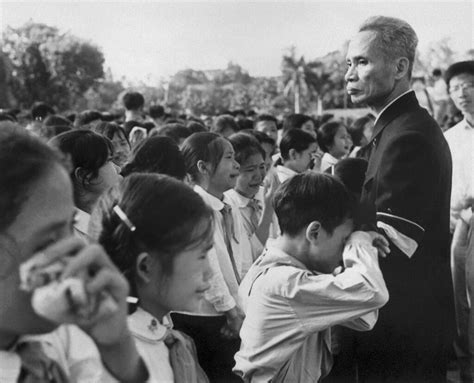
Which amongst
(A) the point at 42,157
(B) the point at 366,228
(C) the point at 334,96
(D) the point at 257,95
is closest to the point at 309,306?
(B) the point at 366,228

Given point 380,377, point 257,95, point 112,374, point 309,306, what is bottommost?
point 257,95

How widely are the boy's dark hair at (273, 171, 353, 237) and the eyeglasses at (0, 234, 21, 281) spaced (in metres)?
1.28

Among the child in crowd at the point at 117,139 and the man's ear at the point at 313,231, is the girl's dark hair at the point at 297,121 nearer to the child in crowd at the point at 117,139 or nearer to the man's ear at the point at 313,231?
the child in crowd at the point at 117,139

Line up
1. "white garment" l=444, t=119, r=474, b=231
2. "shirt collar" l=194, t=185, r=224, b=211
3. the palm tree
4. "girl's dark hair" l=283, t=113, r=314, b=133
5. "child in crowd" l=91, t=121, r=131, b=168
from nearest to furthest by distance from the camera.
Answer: "shirt collar" l=194, t=185, r=224, b=211 < "child in crowd" l=91, t=121, r=131, b=168 < "white garment" l=444, t=119, r=474, b=231 < "girl's dark hair" l=283, t=113, r=314, b=133 < the palm tree

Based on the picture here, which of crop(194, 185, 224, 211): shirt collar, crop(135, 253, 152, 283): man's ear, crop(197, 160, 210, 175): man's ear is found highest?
crop(135, 253, 152, 283): man's ear

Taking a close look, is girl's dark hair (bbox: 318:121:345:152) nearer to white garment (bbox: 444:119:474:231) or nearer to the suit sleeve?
white garment (bbox: 444:119:474:231)

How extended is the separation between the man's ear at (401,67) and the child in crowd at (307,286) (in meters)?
0.62

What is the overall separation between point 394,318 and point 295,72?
54.3 meters

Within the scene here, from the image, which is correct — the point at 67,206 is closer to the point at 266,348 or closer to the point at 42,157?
the point at 42,157

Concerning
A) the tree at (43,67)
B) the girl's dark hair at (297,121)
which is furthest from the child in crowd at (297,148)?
A: the tree at (43,67)

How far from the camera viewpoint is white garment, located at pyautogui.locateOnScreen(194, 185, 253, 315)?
10.2 ft

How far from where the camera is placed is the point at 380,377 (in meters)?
2.39

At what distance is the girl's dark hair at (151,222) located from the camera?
151cm

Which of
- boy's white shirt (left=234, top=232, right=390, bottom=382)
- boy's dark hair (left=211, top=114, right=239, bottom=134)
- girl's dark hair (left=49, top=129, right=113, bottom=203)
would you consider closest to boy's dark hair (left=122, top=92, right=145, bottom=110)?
boy's dark hair (left=211, top=114, right=239, bottom=134)
